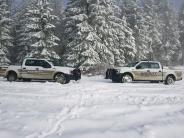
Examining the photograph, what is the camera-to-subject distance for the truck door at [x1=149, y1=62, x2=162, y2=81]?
2499 centimetres

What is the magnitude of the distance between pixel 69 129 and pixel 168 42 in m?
62.6

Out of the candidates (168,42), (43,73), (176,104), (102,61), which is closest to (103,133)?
(176,104)

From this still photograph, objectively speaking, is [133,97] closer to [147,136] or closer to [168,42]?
[147,136]

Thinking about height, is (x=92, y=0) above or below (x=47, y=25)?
above

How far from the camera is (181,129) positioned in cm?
898

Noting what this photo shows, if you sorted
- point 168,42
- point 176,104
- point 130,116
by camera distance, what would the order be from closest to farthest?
point 130,116, point 176,104, point 168,42

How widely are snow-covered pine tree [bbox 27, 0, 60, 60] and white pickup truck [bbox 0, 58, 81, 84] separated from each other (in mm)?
15676

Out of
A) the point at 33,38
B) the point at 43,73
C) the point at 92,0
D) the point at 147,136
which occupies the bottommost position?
the point at 147,136

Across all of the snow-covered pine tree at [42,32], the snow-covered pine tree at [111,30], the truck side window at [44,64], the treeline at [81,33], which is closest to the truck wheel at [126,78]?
the treeline at [81,33]

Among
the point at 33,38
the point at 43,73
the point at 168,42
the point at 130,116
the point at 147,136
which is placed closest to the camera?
the point at 147,136

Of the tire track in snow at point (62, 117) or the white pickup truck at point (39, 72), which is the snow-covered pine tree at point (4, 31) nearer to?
the white pickup truck at point (39, 72)

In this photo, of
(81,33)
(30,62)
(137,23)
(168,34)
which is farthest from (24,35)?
(168,34)

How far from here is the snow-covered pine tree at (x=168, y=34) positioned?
226 ft

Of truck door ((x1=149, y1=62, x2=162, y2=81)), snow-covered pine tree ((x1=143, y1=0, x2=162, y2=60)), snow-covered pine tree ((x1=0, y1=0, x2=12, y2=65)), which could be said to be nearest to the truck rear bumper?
truck door ((x1=149, y1=62, x2=162, y2=81))
